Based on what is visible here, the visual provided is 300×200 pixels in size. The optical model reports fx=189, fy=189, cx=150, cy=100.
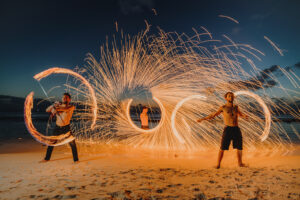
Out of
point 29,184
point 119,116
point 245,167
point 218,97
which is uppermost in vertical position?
point 218,97

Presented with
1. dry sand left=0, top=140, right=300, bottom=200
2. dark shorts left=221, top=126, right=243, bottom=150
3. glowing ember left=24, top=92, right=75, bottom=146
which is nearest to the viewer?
dry sand left=0, top=140, right=300, bottom=200

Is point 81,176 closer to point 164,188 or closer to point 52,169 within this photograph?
point 52,169

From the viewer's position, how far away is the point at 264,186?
10.1ft

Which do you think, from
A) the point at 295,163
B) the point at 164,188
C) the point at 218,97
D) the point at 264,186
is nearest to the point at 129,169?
the point at 164,188

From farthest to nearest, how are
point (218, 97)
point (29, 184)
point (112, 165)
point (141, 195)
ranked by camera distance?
1. point (218, 97)
2. point (112, 165)
3. point (29, 184)
4. point (141, 195)

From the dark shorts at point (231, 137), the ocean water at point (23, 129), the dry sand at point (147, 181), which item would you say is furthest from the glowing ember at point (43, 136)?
the ocean water at point (23, 129)

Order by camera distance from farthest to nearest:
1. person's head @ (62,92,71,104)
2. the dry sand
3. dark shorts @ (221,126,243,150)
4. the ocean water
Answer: the ocean water < person's head @ (62,92,71,104) < dark shorts @ (221,126,243,150) < the dry sand

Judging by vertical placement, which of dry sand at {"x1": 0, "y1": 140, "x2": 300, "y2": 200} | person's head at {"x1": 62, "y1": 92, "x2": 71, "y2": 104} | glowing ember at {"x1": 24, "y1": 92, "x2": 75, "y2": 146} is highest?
person's head at {"x1": 62, "y1": 92, "x2": 71, "y2": 104}

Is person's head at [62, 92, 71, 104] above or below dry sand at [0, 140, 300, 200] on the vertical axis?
above

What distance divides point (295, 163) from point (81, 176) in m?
4.94

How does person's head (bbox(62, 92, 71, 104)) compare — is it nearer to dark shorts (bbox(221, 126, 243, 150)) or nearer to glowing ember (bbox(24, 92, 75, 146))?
glowing ember (bbox(24, 92, 75, 146))

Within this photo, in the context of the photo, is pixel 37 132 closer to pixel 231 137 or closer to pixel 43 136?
pixel 43 136

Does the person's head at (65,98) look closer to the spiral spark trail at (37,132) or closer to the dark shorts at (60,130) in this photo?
the dark shorts at (60,130)

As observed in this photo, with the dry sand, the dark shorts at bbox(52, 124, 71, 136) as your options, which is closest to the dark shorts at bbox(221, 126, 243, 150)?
the dry sand
